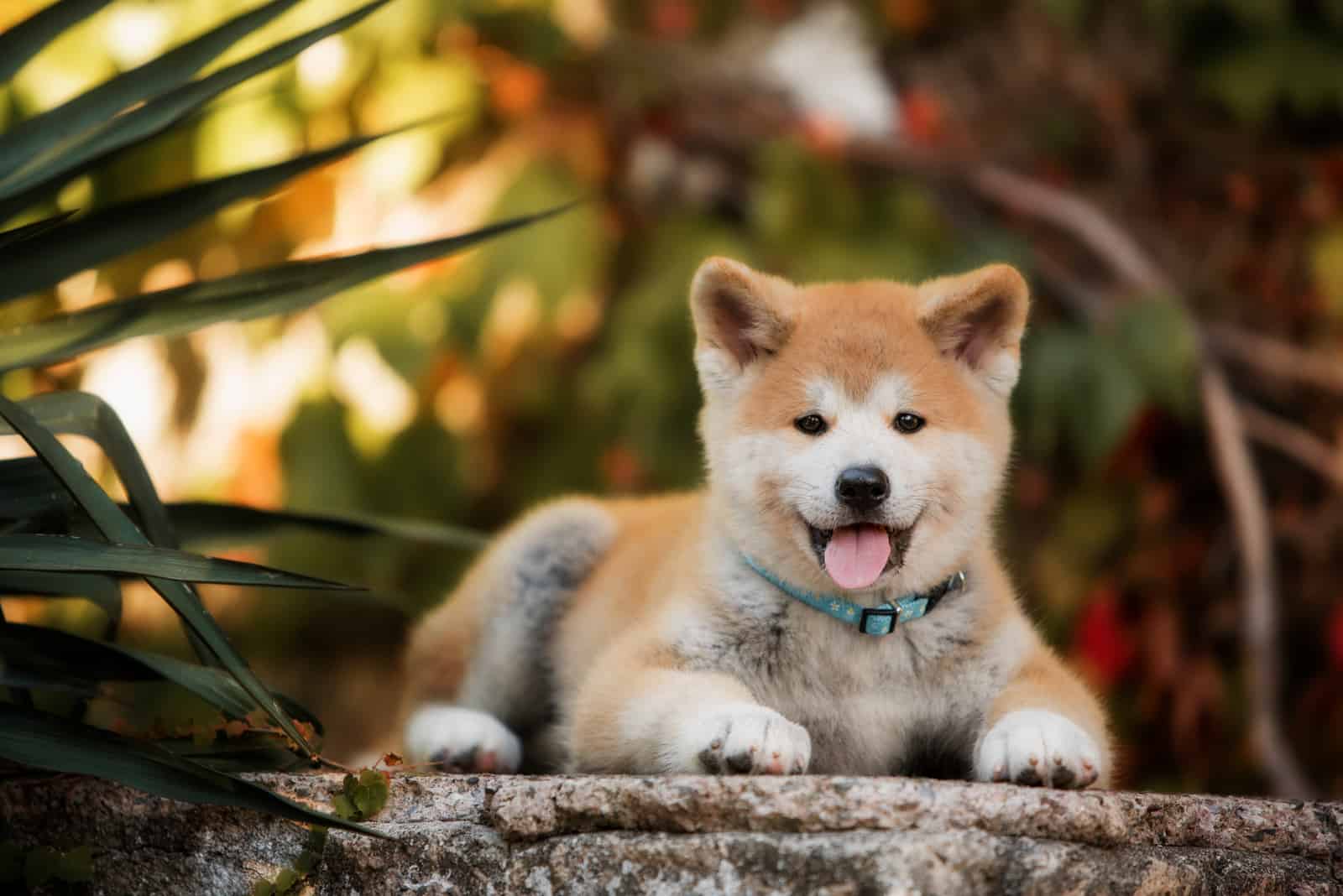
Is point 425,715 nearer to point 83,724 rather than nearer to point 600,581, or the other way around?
point 600,581

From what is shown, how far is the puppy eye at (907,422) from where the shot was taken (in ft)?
8.76

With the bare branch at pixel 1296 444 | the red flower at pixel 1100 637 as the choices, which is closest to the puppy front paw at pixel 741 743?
the red flower at pixel 1100 637

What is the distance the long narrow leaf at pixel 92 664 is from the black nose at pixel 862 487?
1.13 metres

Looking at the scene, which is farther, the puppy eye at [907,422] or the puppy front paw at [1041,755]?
the puppy eye at [907,422]

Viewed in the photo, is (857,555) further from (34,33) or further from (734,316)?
(34,33)

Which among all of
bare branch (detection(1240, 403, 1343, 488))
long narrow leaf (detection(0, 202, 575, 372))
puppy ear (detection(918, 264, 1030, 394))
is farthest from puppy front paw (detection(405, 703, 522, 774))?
bare branch (detection(1240, 403, 1343, 488))

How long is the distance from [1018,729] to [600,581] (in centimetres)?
130

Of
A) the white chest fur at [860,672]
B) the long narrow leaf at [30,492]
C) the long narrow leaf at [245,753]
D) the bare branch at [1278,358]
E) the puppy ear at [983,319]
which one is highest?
the bare branch at [1278,358]

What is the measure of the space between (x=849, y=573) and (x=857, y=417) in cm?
30

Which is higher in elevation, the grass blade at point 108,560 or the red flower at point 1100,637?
the red flower at point 1100,637

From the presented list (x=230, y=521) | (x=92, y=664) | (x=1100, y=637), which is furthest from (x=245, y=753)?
(x=1100, y=637)

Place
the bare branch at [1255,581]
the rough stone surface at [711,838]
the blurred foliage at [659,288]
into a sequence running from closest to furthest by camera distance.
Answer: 1. the rough stone surface at [711,838]
2. the bare branch at [1255,581]
3. the blurred foliage at [659,288]

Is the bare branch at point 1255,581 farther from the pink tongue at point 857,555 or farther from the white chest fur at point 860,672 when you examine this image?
the pink tongue at point 857,555

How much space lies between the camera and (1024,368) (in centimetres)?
522
